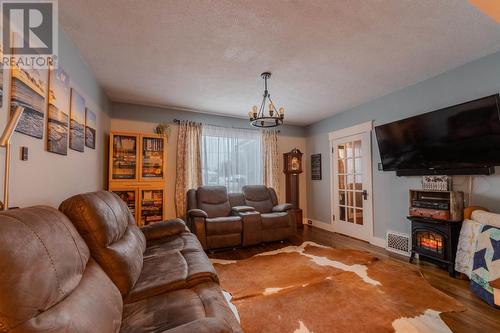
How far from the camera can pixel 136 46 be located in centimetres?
226

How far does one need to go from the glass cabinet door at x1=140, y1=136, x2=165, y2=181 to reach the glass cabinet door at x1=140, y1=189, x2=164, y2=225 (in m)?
0.23

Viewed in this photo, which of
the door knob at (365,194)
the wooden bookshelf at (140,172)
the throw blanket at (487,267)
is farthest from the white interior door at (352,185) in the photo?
the wooden bookshelf at (140,172)

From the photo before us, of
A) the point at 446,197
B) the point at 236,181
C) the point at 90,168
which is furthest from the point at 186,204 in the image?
the point at 446,197

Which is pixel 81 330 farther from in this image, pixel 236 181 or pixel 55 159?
pixel 236 181

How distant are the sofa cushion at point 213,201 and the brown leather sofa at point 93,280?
2017 millimetres

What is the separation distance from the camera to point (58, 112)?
1822 mm

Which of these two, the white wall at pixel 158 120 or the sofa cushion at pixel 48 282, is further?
the white wall at pixel 158 120

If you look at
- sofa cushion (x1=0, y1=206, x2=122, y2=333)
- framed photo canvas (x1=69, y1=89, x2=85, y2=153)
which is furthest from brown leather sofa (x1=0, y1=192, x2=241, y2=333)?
framed photo canvas (x1=69, y1=89, x2=85, y2=153)

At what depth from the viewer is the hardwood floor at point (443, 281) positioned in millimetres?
1701

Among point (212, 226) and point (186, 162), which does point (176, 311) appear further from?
point (186, 162)

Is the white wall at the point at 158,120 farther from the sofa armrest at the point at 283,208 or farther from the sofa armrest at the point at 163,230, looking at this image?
the sofa armrest at the point at 283,208

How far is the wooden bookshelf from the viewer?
11.2 ft

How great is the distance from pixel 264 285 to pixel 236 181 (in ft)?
8.49

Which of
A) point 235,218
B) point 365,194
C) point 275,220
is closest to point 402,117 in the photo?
point 365,194
